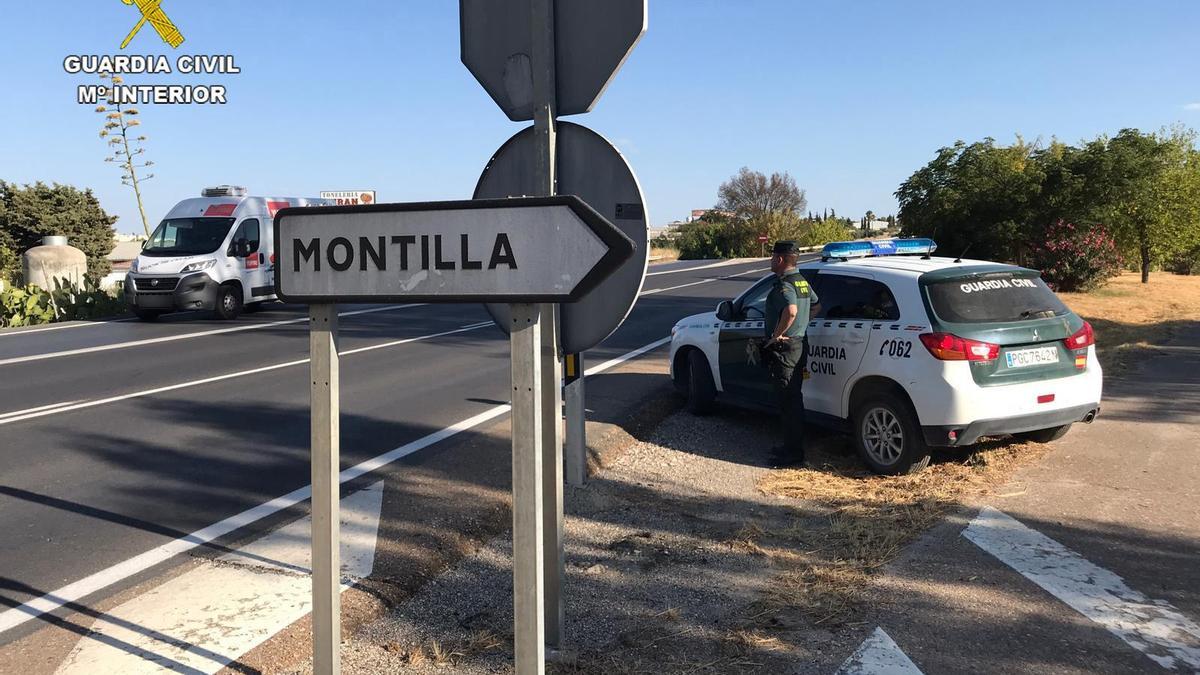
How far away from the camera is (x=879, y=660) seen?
3.50 metres

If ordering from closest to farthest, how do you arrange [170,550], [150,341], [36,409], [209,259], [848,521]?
[170,550], [848,521], [36,409], [150,341], [209,259]

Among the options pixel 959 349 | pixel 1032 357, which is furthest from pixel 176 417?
pixel 1032 357

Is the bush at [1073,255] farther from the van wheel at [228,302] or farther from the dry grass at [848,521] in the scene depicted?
the van wheel at [228,302]

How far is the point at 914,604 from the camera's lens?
4020mm

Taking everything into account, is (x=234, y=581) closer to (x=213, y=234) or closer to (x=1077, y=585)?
(x=1077, y=585)

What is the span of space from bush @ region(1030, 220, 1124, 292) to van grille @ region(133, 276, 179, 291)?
1852cm

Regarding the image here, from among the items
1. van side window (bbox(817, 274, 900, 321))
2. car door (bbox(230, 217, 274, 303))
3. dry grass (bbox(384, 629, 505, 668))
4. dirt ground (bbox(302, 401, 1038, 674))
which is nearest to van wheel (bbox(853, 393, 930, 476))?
dirt ground (bbox(302, 401, 1038, 674))

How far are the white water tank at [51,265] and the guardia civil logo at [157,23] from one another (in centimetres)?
544

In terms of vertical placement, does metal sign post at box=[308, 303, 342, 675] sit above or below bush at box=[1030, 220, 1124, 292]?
below

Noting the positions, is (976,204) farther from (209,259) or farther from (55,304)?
(55,304)

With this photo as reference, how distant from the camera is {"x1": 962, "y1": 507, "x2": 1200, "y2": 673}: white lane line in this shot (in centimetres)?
363

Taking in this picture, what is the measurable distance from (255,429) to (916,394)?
5.49m

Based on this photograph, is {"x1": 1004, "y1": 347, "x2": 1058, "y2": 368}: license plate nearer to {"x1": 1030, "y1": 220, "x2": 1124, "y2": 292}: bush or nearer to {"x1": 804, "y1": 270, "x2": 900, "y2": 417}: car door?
{"x1": 804, "y1": 270, "x2": 900, "y2": 417}: car door

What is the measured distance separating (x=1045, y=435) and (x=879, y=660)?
4.17 m
